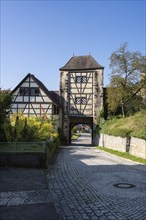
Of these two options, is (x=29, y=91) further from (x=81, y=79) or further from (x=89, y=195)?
(x=89, y=195)

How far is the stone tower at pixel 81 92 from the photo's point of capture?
36.2m

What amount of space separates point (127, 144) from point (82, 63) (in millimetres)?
18897

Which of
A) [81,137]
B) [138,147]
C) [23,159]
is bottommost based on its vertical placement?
[81,137]

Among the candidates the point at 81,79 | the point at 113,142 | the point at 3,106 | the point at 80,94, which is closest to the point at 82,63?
the point at 81,79

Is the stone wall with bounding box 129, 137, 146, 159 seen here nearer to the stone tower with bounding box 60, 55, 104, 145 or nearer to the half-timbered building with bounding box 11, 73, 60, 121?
the half-timbered building with bounding box 11, 73, 60, 121

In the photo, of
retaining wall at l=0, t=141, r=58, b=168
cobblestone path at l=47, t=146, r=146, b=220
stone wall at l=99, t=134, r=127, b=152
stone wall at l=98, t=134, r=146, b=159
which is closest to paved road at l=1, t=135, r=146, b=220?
cobblestone path at l=47, t=146, r=146, b=220

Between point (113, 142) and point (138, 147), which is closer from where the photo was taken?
point (138, 147)

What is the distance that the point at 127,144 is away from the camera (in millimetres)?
21266

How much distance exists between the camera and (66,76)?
121 ft

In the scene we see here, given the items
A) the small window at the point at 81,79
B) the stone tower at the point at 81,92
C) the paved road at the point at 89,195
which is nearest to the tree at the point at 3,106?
the paved road at the point at 89,195

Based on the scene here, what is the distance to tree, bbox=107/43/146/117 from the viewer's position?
32094 mm

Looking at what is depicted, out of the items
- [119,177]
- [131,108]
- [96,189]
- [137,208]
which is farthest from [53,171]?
[131,108]

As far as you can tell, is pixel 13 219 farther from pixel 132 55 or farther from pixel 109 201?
pixel 132 55

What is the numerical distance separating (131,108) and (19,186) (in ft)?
87.4
